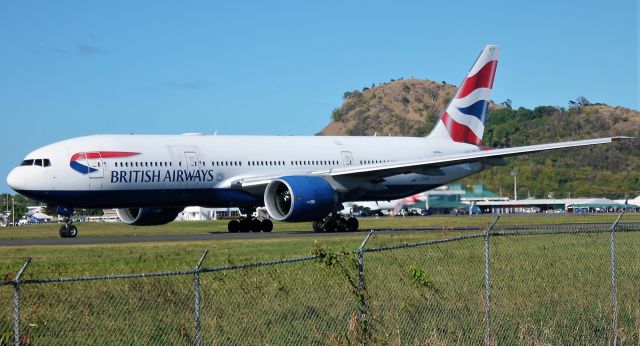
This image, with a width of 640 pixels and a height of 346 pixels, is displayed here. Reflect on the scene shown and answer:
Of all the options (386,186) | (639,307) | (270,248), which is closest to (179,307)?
(639,307)

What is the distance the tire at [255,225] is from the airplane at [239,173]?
0.15 ft

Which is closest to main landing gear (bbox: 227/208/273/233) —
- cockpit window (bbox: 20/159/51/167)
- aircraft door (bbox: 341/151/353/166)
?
aircraft door (bbox: 341/151/353/166)

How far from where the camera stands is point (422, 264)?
71.2ft

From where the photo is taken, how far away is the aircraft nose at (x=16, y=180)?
36.2 m

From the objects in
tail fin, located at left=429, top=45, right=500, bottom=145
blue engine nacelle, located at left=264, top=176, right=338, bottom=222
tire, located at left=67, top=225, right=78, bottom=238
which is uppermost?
tail fin, located at left=429, top=45, right=500, bottom=145

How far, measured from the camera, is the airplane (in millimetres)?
36375

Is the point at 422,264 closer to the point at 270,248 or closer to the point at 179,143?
the point at 270,248

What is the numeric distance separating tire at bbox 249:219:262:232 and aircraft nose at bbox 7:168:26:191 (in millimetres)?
9458

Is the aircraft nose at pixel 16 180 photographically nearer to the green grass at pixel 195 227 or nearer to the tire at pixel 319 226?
the green grass at pixel 195 227

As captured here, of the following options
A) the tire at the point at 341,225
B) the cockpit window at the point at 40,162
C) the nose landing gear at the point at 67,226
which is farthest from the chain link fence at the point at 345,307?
the tire at the point at 341,225

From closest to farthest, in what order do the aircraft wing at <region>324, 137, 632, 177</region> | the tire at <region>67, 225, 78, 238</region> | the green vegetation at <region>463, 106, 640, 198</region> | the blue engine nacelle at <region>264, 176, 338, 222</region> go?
the blue engine nacelle at <region>264, 176, 338, 222</region>
the tire at <region>67, 225, 78, 238</region>
the aircraft wing at <region>324, 137, 632, 177</region>
the green vegetation at <region>463, 106, 640, 198</region>

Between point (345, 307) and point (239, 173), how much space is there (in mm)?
24720

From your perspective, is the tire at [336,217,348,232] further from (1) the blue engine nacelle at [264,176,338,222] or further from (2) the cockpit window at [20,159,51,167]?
(2) the cockpit window at [20,159,51,167]

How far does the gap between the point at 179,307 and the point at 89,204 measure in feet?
72.3
